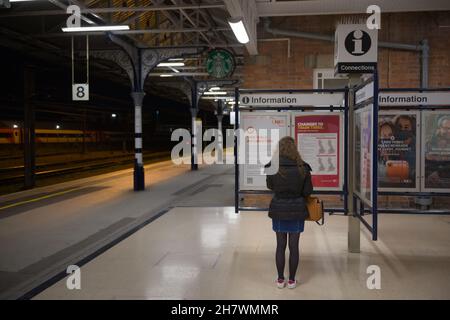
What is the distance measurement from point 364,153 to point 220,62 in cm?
789

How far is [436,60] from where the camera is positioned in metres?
9.46

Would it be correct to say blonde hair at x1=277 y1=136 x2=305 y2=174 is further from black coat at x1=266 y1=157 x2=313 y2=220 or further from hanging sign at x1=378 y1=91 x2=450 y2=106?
hanging sign at x1=378 y1=91 x2=450 y2=106

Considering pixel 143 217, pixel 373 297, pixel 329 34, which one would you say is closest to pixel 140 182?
Answer: pixel 143 217

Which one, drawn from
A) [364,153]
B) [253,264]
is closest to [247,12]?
[364,153]

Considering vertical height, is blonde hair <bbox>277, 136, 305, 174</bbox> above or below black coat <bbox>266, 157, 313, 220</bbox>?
above

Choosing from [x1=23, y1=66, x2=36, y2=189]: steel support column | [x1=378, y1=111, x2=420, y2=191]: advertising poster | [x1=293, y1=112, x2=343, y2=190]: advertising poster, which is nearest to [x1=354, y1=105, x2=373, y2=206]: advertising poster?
[x1=293, y1=112, x2=343, y2=190]: advertising poster

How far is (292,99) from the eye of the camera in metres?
6.52

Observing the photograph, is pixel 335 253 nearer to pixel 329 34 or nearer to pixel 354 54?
pixel 354 54

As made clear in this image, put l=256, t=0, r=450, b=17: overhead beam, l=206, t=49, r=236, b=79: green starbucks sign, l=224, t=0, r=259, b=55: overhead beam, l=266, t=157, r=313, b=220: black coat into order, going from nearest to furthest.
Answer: l=266, t=157, r=313, b=220: black coat → l=224, t=0, r=259, b=55: overhead beam → l=256, t=0, r=450, b=17: overhead beam → l=206, t=49, r=236, b=79: green starbucks sign

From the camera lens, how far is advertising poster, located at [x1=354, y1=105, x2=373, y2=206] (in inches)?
205

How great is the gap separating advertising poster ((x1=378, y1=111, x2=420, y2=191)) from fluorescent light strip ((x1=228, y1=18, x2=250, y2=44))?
8.83 ft

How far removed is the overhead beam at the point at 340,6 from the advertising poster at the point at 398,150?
2.57 m

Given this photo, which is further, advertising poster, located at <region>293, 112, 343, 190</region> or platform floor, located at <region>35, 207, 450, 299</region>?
advertising poster, located at <region>293, 112, 343, 190</region>
